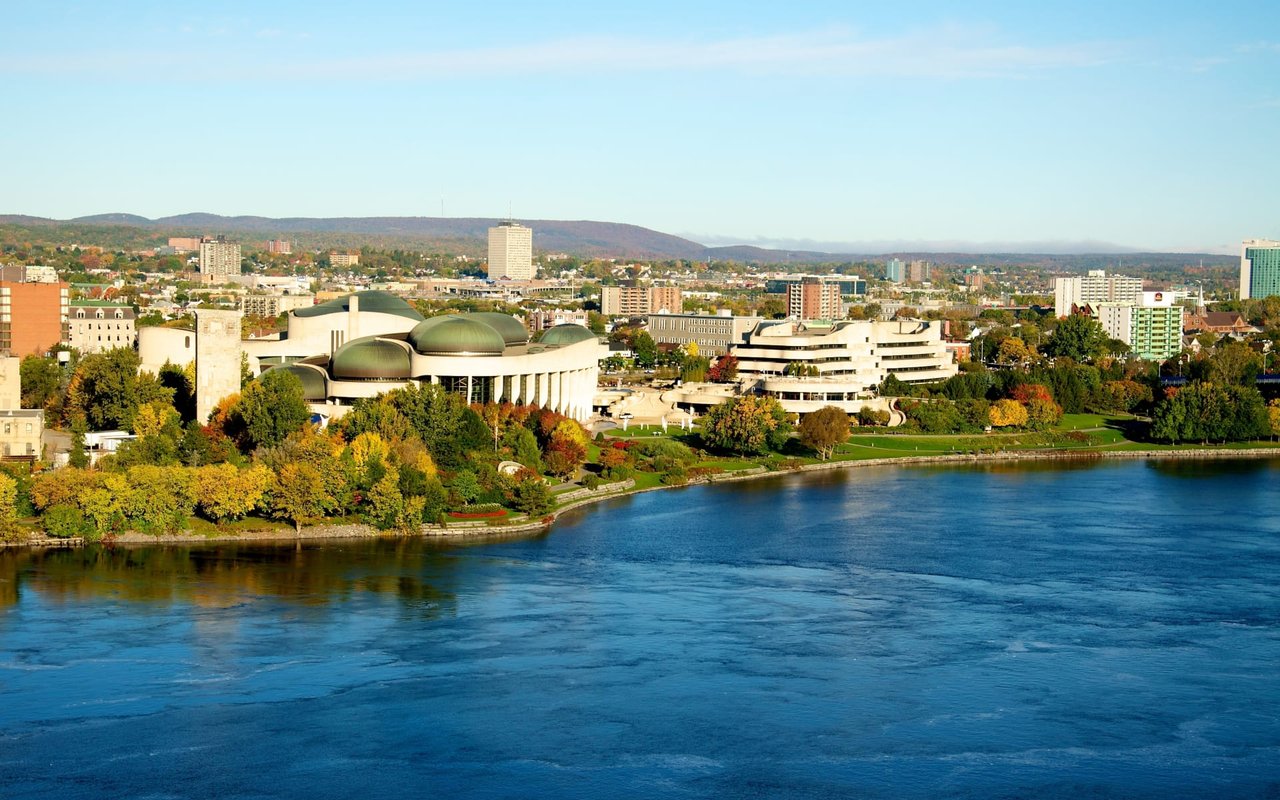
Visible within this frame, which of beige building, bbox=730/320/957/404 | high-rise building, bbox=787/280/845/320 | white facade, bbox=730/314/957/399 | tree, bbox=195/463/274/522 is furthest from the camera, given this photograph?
high-rise building, bbox=787/280/845/320

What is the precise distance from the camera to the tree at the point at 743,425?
32594 mm

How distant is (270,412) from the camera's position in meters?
27.5

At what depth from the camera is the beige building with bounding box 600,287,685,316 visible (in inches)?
3322

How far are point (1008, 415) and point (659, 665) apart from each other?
22.5 metres

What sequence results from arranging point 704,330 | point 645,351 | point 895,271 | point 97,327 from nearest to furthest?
point 97,327 → point 645,351 → point 704,330 → point 895,271

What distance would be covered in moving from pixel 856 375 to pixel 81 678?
28861 mm

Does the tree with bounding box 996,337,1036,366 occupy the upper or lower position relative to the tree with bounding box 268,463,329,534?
upper

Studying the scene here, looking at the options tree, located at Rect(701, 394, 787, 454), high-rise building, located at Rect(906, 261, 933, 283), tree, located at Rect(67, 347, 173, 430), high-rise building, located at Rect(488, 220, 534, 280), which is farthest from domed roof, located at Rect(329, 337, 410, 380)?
high-rise building, located at Rect(906, 261, 933, 283)

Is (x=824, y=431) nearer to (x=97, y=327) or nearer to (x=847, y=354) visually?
(x=847, y=354)

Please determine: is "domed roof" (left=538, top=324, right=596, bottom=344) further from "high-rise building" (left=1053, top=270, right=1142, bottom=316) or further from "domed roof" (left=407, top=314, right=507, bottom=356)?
"high-rise building" (left=1053, top=270, right=1142, bottom=316)

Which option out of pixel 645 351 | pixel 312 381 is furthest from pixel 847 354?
pixel 312 381

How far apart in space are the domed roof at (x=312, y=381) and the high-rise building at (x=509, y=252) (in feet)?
348

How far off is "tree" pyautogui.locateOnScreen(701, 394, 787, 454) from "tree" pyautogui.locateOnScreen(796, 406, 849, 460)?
0.53 metres

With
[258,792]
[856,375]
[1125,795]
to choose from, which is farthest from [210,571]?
[856,375]
